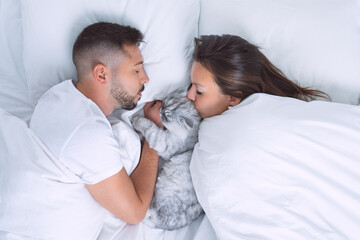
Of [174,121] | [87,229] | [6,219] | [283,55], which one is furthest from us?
[283,55]

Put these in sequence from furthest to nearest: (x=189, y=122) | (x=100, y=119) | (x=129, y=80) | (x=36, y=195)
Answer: (x=189, y=122) → (x=129, y=80) → (x=100, y=119) → (x=36, y=195)

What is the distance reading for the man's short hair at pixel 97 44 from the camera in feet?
3.67

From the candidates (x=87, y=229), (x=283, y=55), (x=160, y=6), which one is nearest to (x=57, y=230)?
(x=87, y=229)

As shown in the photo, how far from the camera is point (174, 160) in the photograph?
123 cm

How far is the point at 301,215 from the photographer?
36.3 inches

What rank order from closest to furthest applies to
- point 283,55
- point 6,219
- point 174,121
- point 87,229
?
point 6,219, point 87,229, point 174,121, point 283,55

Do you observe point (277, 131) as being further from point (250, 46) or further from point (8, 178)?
point (8, 178)

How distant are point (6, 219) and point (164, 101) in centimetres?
81

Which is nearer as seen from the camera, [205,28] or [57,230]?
[57,230]

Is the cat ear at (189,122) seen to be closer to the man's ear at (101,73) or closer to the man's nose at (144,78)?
the man's nose at (144,78)

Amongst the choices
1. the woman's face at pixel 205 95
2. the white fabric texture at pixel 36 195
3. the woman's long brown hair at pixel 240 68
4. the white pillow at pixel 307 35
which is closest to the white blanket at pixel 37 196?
the white fabric texture at pixel 36 195

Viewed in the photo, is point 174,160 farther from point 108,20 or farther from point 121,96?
point 108,20

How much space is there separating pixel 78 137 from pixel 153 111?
465 mm

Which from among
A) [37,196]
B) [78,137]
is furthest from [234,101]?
[37,196]
